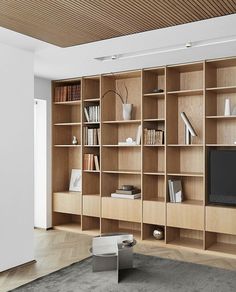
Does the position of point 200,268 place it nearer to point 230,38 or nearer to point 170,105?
point 170,105

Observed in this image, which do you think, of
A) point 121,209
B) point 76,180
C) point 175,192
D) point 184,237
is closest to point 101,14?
point 175,192

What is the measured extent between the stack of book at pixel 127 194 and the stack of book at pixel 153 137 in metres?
0.77

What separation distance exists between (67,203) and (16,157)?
2.14 metres

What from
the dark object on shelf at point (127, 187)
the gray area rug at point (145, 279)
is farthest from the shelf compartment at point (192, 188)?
the gray area rug at point (145, 279)

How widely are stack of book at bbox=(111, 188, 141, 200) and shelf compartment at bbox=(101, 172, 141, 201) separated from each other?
18 centimetres

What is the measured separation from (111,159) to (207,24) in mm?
3123

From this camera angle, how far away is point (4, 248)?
13.4ft

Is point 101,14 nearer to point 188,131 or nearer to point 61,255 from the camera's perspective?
point 188,131

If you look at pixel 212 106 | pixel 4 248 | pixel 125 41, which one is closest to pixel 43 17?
pixel 125 41

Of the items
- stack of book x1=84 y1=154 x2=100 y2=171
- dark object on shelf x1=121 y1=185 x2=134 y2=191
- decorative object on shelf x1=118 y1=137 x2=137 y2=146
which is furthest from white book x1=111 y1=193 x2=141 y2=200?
decorative object on shelf x1=118 y1=137 x2=137 y2=146

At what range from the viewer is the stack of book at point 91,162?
19.6 feet

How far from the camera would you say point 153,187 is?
566 cm

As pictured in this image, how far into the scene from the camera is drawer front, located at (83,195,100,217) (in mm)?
5859

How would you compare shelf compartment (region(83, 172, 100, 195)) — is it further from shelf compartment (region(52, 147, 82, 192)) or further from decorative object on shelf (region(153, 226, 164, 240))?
decorative object on shelf (region(153, 226, 164, 240))
